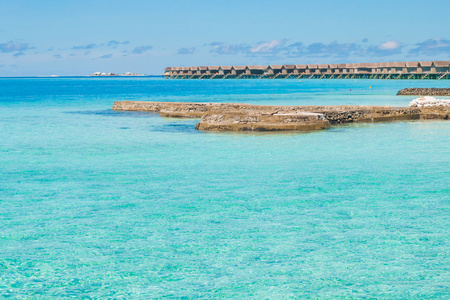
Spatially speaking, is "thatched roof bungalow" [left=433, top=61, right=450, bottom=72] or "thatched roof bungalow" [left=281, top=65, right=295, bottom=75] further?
"thatched roof bungalow" [left=281, top=65, right=295, bottom=75]

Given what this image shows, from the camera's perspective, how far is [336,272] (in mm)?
5266

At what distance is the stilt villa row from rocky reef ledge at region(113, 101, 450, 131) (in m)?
71.4

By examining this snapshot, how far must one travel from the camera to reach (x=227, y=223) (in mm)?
6906

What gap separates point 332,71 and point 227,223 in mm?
111406

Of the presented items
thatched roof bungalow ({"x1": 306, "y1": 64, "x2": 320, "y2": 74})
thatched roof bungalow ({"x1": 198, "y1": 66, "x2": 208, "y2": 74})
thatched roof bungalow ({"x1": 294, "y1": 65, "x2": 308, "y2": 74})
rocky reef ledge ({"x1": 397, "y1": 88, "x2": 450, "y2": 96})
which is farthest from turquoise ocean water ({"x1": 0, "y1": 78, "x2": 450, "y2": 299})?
thatched roof bungalow ({"x1": 198, "y1": 66, "x2": 208, "y2": 74})

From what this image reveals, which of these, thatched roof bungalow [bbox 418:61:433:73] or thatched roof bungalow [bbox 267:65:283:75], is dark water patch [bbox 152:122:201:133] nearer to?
thatched roof bungalow [bbox 418:61:433:73]

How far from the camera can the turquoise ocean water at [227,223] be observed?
5.07 meters

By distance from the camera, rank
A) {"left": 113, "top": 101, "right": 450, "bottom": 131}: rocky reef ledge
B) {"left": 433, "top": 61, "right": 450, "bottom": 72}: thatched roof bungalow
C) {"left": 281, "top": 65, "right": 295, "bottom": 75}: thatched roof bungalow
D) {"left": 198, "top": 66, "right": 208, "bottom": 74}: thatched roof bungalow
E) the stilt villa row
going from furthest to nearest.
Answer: {"left": 198, "top": 66, "right": 208, "bottom": 74}: thatched roof bungalow < {"left": 281, "top": 65, "right": 295, "bottom": 75}: thatched roof bungalow < the stilt villa row < {"left": 433, "top": 61, "right": 450, "bottom": 72}: thatched roof bungalow < {"left": 113, "top": 101, "right": 450, "bottom": 131}: rocky reef ledge

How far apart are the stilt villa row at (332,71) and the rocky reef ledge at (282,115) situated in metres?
71.4

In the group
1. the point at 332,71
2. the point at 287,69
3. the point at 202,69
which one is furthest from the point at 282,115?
the point at 202,69

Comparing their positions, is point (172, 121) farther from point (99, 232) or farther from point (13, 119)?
point (99, 232)

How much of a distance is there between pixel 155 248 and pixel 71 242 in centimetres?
94

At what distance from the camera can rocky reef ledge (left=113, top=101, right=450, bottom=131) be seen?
17375 millimetres

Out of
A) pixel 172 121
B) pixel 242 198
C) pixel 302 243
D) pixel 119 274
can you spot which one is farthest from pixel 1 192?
pixel 172 121
